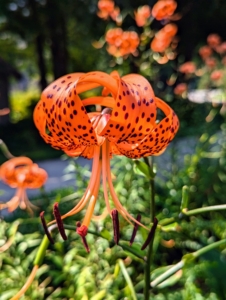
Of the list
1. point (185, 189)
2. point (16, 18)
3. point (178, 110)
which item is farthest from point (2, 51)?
point (185, 189)

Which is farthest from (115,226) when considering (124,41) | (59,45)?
(59,45)

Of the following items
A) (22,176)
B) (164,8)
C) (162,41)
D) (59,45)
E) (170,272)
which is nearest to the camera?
(170,272)

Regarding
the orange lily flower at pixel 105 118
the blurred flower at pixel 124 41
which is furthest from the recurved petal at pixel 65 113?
the blurred flower at pixel 124 41

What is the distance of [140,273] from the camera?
1.85 metres

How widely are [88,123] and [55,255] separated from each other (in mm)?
1050

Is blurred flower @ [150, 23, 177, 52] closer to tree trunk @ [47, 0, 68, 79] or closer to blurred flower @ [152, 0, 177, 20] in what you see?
blurred flower @ [152, 0, 177, 20]

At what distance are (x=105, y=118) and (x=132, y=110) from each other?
0.09 meters

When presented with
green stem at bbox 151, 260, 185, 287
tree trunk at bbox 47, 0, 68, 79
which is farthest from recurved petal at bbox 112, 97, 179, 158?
tree trunk at bbox 47, 0, 68, 79

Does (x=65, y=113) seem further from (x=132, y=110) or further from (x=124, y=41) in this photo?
(x=124, y=41)

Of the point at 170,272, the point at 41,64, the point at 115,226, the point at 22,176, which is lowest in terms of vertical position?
the point at 41,64

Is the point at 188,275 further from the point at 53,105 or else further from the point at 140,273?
the point at 53,105

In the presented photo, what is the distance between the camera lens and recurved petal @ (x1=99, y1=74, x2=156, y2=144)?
0.70 meters

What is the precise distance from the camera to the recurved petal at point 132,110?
698mm

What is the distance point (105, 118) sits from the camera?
797mm
